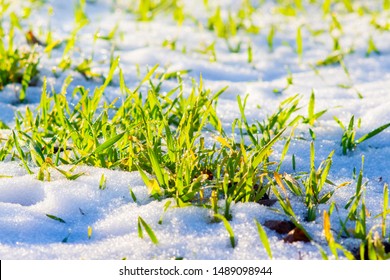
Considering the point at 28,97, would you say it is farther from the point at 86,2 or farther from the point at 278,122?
the point at 86,2

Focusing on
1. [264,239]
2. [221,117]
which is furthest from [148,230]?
[221,117]

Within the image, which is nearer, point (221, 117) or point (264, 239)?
point (264, 239)

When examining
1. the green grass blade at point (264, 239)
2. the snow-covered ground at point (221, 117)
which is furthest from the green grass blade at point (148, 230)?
the green grass blade at point (264, 239)

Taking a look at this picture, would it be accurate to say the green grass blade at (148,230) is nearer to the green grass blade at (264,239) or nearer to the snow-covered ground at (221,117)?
the snow-covered ground at (221,117)

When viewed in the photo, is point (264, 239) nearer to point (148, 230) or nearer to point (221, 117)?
point (148, 230)

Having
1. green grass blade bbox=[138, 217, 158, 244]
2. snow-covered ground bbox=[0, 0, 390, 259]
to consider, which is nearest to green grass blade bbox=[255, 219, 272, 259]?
snow-covered ground bbox=[0, 0, 390, 259]
